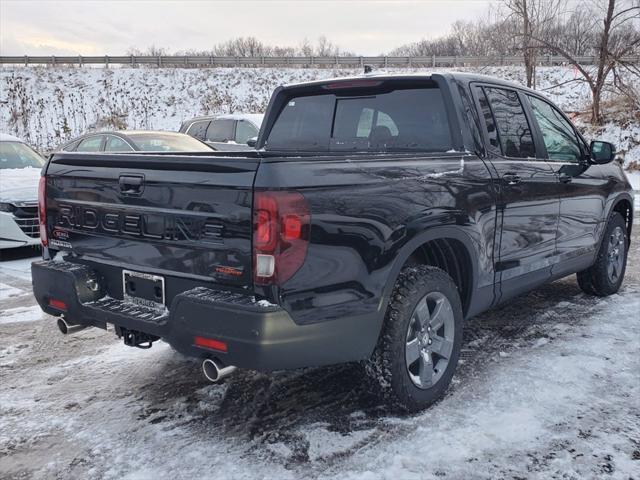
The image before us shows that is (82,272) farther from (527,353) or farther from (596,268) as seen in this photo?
(596,268)

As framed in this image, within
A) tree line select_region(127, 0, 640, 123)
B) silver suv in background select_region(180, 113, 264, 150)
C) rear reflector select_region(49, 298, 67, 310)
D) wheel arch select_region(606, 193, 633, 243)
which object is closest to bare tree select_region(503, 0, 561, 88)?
tree line select_region(127, 0, 640, 123)

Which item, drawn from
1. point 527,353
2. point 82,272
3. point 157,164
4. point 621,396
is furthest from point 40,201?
point 621,396

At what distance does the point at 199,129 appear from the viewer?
46.9ft

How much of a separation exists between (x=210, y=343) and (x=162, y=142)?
26.7 ft

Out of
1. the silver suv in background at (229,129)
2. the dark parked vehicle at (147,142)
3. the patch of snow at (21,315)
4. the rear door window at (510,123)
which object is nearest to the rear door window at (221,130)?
the silver suv in background at (229,129)

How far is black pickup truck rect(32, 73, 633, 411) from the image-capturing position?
264 cm

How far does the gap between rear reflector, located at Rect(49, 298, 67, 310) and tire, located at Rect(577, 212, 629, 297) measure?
4.50 m

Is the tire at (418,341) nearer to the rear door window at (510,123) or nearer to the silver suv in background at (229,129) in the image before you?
the rear door window at (510,123)

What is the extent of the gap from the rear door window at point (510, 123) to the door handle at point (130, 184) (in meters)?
2.44

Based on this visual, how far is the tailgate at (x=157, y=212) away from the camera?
2670 millimetres

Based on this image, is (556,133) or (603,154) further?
(603,154)

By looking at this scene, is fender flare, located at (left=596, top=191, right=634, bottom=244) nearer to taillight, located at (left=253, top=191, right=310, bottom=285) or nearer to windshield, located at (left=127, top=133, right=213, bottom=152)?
taillight, located at (left=253, top=191, right=310, bottom=285)

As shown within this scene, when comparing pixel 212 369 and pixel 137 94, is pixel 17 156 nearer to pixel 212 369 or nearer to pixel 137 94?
pixel 212 369

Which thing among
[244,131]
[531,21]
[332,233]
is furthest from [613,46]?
[332,233]
